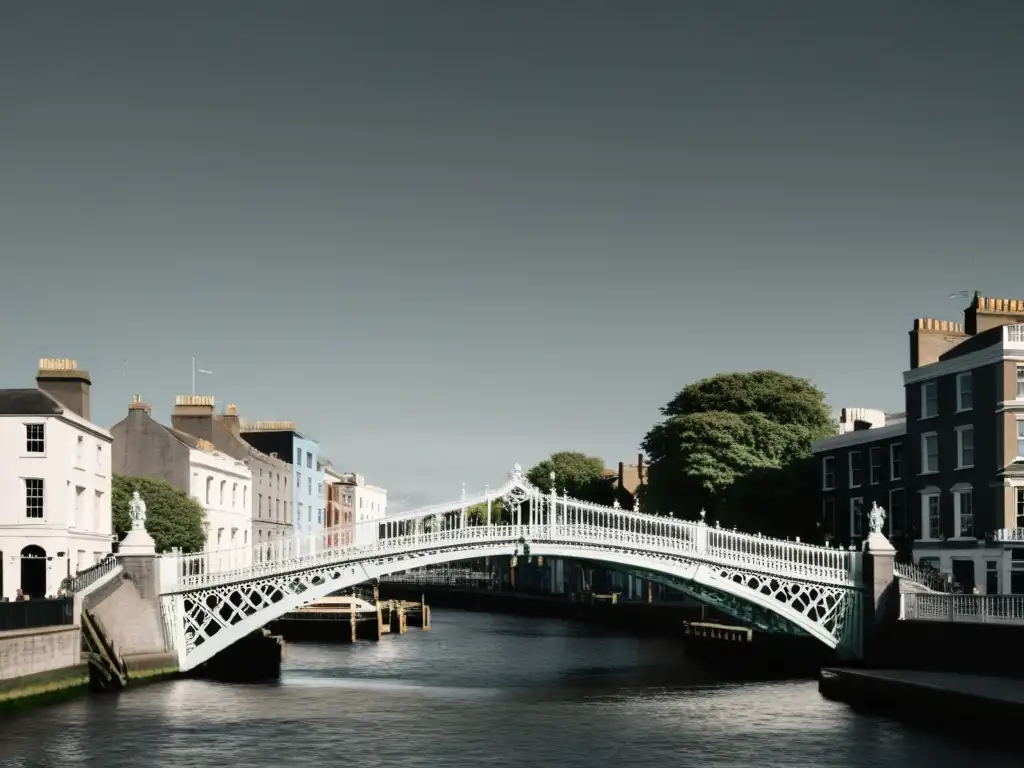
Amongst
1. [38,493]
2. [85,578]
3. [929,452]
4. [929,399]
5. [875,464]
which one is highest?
[929,399]

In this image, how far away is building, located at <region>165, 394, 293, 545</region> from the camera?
8150 cm

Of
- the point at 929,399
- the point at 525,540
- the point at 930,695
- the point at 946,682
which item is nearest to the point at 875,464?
the point at 929,399

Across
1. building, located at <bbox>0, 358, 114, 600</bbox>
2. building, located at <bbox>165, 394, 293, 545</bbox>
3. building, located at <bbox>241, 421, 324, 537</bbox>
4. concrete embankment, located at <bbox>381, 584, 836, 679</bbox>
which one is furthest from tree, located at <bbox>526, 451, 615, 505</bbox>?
building, located at <bbox>0, 358, 114, 600</bbox>

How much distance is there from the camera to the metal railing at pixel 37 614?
3769cm

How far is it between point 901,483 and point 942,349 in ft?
19.0

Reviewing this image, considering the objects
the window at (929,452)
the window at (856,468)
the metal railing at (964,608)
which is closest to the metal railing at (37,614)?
the metal railing at (964,608)

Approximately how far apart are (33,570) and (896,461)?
34750 mm

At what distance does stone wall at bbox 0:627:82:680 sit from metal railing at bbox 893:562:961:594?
1063 inches

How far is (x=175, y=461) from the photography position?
7081 cm

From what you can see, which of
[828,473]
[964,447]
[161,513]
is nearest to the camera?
[964,447]

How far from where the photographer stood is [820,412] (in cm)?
8094

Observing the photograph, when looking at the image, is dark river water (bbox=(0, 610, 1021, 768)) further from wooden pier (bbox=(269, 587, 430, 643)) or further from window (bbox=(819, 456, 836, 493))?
wooden pier (bbox=(269, 587, 430, 643))

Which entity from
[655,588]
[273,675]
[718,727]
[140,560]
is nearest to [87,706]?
[140,560]

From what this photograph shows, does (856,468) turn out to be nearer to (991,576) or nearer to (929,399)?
(929,399)
